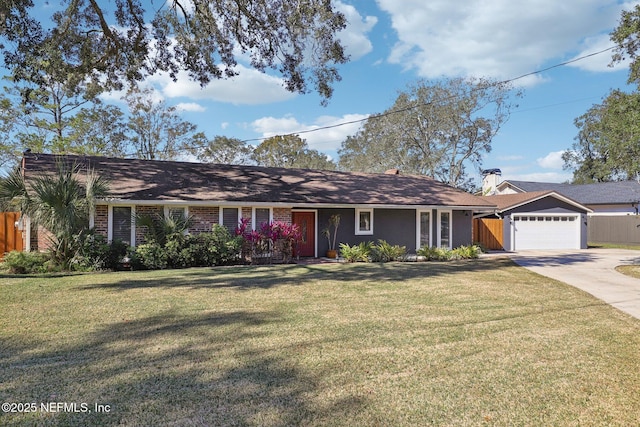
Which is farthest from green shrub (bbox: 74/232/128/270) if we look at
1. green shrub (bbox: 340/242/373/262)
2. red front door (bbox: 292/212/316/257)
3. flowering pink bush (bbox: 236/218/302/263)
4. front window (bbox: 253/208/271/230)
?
Answer: green shrub (bbox: 340/242/373/262)

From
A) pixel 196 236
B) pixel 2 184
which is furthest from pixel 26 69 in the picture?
pixel 196 236

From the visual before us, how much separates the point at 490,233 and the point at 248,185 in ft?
46.5

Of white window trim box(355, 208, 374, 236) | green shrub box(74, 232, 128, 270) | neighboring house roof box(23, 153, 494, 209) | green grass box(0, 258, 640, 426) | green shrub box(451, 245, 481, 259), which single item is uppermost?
neighboring house roof box(23, 153, 494, 209)

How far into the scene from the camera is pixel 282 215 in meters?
15.6

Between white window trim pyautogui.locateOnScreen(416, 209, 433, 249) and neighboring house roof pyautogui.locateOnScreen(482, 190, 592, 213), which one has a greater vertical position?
neighboring house roof pyautogui.locateOnScreen(482, 190, 592, 213)

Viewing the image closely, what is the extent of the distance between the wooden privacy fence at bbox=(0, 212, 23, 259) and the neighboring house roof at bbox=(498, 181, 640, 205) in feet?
105

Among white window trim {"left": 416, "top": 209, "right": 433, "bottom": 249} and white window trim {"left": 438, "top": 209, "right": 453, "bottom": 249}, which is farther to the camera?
white window trim {"left": 438, "top": 209, "right": 453, "bottom": 249}

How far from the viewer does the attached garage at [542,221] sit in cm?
2241

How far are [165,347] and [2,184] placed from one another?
9254mm

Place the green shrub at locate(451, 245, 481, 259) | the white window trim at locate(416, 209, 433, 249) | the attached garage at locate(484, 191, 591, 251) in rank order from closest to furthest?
the green shrub at locate(451, 245, 481, 259), the white window trim at locate(416, 209, 433, 249), the attached garage at locate(484, 191, 591, 251)

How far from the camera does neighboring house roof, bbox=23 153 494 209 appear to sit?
14219 millimetres

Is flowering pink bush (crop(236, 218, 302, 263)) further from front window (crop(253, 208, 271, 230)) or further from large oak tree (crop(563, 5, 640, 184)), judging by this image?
large oak tree (crop(563, 5, 640, 184))

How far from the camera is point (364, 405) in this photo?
3520mm

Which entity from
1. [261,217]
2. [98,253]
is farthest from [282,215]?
[98,253]
